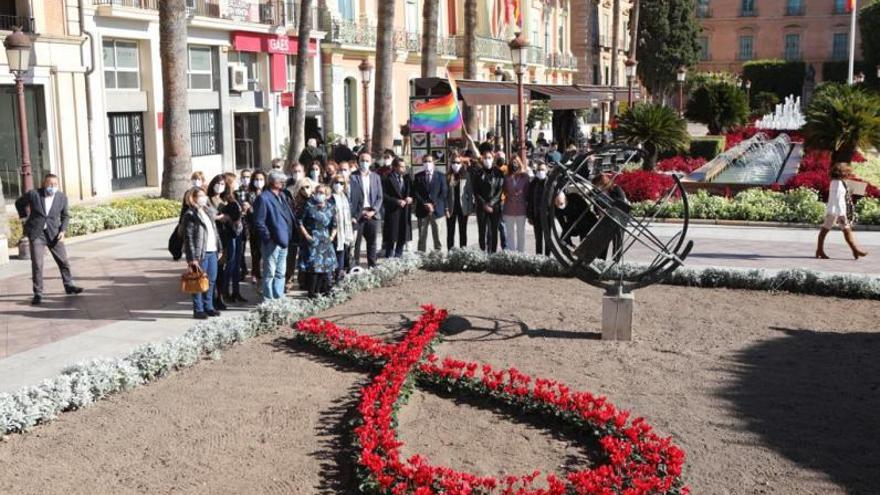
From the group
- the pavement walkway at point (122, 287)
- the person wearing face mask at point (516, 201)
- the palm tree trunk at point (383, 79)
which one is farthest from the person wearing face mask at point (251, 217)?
the palm tree trunk at point (383, 79)

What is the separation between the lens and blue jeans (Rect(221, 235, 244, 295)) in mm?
11633

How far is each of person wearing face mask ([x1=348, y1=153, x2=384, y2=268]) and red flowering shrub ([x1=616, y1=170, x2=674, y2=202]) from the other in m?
7.83

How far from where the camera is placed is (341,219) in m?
12.2

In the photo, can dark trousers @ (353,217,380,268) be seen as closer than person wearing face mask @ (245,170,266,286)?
No

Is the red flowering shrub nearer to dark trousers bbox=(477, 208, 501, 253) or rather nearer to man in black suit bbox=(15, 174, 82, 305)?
dark trousers bbox=(477, 208, 501, 253)

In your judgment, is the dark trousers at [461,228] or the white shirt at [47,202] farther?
the dark trousers at [461,228]

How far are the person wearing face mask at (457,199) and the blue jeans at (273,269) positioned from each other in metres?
3.85

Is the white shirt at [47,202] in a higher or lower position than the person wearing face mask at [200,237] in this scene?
higher

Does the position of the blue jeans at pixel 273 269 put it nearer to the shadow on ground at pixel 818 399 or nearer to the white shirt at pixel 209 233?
the white shirt at pixel 209 233

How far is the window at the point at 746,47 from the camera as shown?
83.1 metres

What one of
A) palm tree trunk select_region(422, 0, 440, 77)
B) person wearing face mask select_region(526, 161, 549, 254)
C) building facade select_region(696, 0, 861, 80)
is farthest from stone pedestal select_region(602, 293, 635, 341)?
building facade select_region(696, 0, 861, 80)

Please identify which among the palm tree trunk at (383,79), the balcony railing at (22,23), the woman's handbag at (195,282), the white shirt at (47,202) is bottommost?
the woman's handbag at (195,282)

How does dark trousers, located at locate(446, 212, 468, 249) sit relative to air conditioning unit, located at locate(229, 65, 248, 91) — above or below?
below

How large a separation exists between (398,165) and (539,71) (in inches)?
1745
